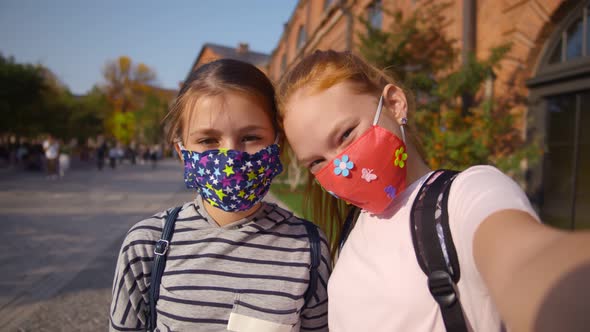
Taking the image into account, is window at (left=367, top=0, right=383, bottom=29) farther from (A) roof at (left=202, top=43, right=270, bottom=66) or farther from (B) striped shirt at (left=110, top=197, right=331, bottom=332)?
(A) roof at (left=202, top=43, right=270, bottom=66)

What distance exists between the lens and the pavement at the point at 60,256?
322cm

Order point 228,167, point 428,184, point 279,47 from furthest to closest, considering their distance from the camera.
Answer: point 279,47 < point 228,167 < point 428,184

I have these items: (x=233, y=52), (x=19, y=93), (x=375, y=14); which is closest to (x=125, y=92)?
(x=233, y=52)

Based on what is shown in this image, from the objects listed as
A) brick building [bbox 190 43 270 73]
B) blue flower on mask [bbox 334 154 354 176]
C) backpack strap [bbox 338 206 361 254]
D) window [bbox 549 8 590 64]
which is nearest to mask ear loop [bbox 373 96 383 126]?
blue flower on mask [bbox 334 154 354 176]

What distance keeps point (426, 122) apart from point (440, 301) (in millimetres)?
6167

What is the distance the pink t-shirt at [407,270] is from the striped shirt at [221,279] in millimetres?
222

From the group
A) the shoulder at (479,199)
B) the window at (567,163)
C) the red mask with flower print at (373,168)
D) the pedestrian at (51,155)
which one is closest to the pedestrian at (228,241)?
the red mask with flower print at (373,168)

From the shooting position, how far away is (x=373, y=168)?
50.4 inches

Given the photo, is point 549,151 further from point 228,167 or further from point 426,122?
point 228,167

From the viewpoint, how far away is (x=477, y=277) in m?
0.89

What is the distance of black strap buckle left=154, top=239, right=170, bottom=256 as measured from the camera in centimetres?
140

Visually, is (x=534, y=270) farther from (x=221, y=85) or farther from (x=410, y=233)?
(x=221, y=85)

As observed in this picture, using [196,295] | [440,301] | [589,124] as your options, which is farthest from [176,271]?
[589,124]

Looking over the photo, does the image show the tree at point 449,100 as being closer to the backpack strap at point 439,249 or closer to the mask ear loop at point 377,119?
the mask ear loop at point 377,119
